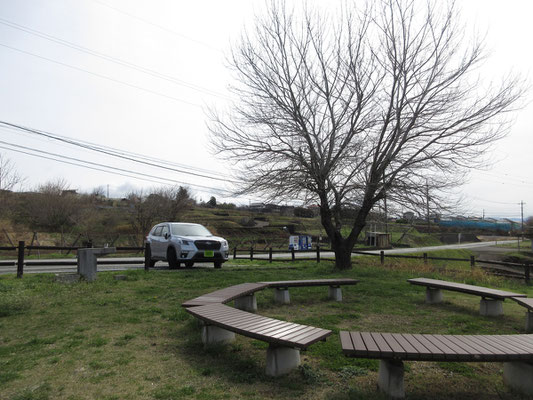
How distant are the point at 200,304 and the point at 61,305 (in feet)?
10.0

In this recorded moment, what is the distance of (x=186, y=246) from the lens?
1120 cm

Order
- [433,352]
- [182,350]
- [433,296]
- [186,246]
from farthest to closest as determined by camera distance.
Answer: [186,246] → [433,296] → [182,350] → [433,352]

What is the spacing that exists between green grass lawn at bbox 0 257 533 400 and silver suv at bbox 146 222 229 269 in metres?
3.65

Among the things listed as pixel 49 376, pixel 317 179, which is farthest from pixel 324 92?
pixel 49 376

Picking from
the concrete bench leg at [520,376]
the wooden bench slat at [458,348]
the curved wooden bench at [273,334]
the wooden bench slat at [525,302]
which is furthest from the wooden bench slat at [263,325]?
the wooden bench slat at [525,302]

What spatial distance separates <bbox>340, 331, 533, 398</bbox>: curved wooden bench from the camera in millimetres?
2889

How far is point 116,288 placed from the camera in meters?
7.79

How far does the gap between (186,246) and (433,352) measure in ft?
30.1

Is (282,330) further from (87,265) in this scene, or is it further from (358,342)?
(87,265)

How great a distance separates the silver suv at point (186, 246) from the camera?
1124 centimetres

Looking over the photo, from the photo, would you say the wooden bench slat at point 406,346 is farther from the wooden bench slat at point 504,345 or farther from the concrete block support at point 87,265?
the concrete block support at point 87,265

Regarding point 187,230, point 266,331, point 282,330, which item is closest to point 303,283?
point 282,330

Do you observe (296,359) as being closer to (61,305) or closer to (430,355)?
(430,355)

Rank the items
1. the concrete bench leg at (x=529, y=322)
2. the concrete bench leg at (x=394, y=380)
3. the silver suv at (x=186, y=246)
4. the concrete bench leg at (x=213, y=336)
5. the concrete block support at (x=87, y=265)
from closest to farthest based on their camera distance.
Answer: the concrete bench leg at (x=394, y=380) → the concrete bench leg at (x=213, y=336) → the concrete bench leg at (x=529, y=322) → the concrete block support at (x=87, y=265) → the silver suv at (x=186, y=246)
